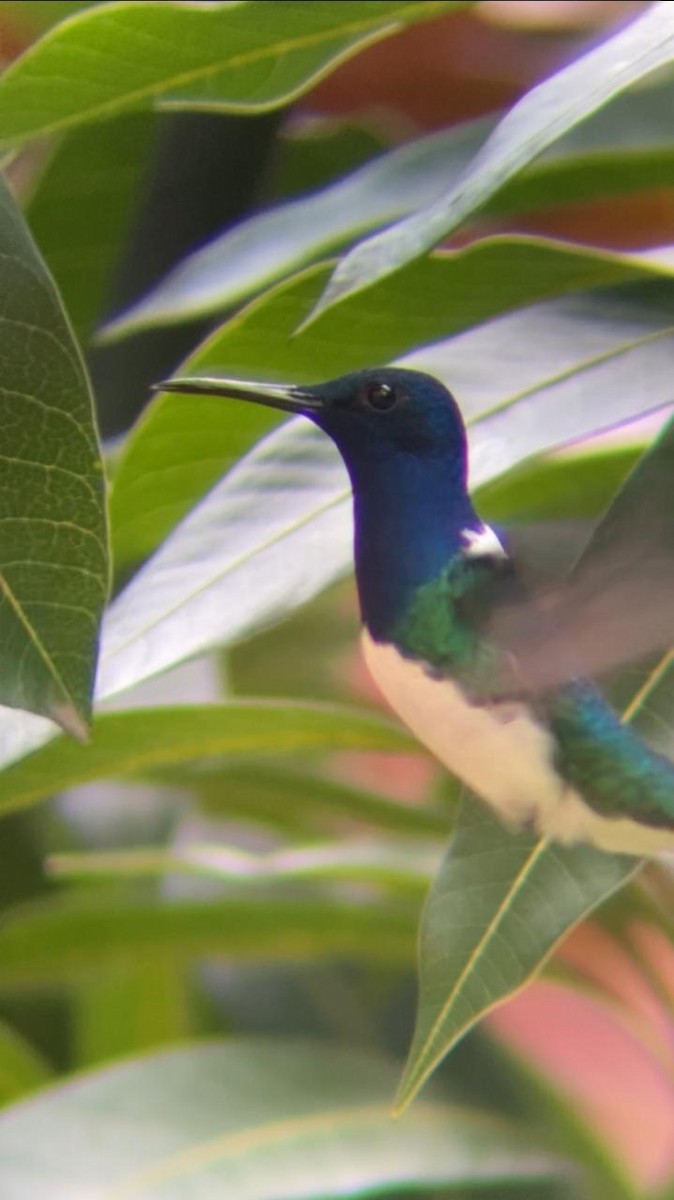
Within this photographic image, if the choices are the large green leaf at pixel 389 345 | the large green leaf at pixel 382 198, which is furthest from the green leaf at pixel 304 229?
the large green leaf at pixel 389 345

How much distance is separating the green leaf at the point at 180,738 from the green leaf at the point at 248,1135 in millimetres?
241

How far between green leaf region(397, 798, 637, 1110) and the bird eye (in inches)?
Result: 7.3

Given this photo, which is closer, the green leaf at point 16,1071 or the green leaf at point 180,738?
the green leaf at point 180,738

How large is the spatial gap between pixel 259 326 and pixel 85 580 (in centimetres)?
25

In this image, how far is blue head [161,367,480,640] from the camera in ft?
1.41

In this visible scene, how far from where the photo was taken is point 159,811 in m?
1.43

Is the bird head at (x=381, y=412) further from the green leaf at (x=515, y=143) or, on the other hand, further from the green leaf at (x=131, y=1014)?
the green leaf at (x=131, y=1014)

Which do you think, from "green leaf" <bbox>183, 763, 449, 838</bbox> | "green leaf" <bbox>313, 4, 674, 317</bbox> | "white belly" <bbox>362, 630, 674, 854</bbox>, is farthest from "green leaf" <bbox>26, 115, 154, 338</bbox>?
"white belly" <bbox>362, 630, 674, 854</bbox>

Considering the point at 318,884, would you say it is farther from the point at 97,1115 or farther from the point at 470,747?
the point at 470,747

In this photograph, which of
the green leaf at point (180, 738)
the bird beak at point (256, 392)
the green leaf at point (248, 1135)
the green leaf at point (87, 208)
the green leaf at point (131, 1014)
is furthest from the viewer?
the green leaf at point (131, 1014)

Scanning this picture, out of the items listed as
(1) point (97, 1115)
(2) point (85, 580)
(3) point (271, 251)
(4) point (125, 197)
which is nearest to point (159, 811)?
(1) point (97, 1115)

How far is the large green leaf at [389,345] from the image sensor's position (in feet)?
2.15

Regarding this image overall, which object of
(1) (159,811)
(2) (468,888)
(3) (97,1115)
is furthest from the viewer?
(1) (159,811)

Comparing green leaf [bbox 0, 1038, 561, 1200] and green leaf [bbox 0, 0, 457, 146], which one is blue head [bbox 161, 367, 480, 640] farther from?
green leaf [bbox 0, 1038, 561, 1200]
